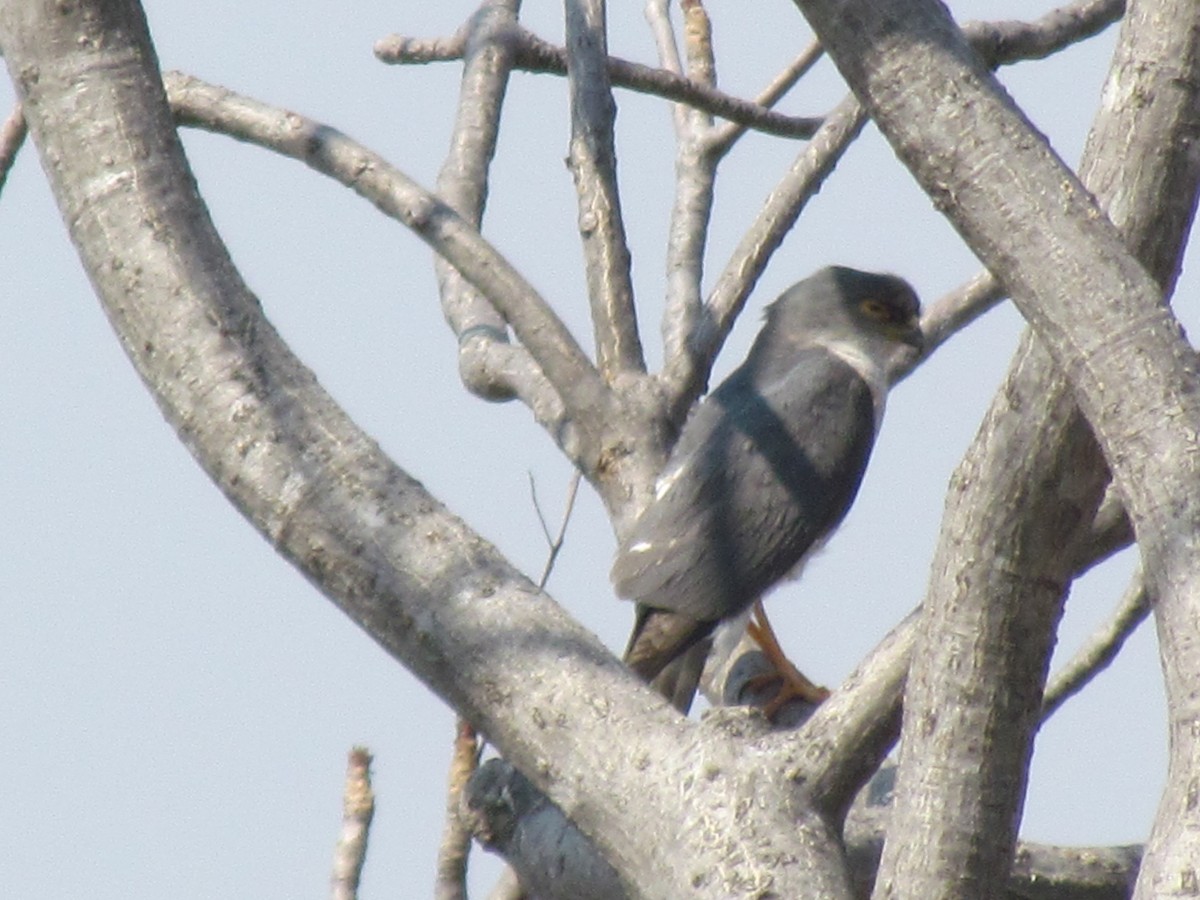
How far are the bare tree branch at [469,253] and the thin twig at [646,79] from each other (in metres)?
0.92

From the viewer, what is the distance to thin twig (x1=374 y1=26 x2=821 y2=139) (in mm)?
5297

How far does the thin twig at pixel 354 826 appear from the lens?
292 centimetres

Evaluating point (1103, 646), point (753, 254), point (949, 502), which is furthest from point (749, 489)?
point (949, 502)

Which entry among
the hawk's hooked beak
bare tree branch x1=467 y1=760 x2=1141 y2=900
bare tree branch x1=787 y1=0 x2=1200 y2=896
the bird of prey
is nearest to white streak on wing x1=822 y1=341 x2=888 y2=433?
the bird of prey

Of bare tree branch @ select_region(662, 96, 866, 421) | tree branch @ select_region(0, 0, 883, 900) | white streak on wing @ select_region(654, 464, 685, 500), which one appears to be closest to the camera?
tree branch @ select_region(0, 0, 883, 900)

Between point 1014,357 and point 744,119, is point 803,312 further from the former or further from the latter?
point 1014,357

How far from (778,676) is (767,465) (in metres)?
0.74

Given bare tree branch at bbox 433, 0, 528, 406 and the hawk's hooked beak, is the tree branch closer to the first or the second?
bare tree branch at bbox 433, 0, 528, 406

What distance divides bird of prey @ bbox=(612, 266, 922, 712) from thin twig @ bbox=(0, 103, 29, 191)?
6.20ft

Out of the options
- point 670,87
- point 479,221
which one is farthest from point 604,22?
point 479,221

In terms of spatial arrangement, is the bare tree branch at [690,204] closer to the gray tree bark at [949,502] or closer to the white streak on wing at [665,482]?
the white streak on wing at [665,482]

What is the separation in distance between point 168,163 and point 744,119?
2947 mm

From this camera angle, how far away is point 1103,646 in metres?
3.61

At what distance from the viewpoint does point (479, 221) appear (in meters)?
4.98
